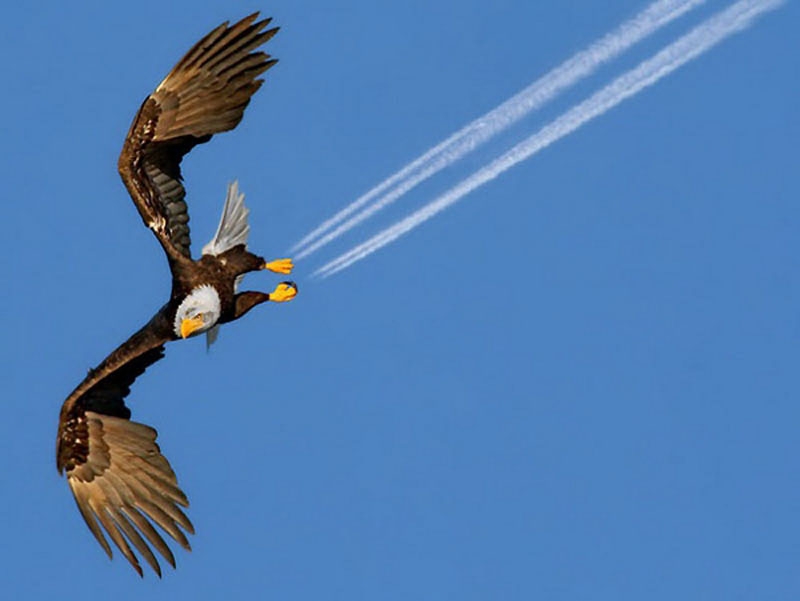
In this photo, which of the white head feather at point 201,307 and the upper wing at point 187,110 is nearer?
the white head feather at point 201,307

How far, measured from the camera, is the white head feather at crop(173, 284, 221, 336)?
34.1 meters

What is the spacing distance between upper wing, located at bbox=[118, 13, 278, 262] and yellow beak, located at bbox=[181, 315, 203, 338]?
116 cm

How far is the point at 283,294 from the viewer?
34750 mm

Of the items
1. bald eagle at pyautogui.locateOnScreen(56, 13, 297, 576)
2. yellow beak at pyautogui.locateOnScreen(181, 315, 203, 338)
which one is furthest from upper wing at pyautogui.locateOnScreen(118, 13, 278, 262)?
yellow beak at pyautogui.locateOnScreen(181, 315, 203, 338)

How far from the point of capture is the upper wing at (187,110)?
34.5 meters

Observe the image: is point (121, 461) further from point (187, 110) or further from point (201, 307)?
point (187, 110)

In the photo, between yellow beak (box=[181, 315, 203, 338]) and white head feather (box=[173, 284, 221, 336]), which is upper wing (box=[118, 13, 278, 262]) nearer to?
white head feather (box=[173, 284, 221, 336])

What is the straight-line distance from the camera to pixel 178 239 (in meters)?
35.0

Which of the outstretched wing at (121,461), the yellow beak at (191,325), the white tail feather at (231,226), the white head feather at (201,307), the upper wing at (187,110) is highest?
the upper wing at (187,110)

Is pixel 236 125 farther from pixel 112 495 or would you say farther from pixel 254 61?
pixel 112 495

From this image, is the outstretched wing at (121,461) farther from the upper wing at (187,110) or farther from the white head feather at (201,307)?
the upper wing at (187,110)

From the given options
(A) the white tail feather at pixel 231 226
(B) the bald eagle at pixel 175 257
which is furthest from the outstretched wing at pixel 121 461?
(A) the white tail feather at pixel 231 226

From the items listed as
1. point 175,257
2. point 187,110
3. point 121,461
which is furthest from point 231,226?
point 121,461

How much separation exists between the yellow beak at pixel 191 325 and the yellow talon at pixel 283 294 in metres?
1.27
